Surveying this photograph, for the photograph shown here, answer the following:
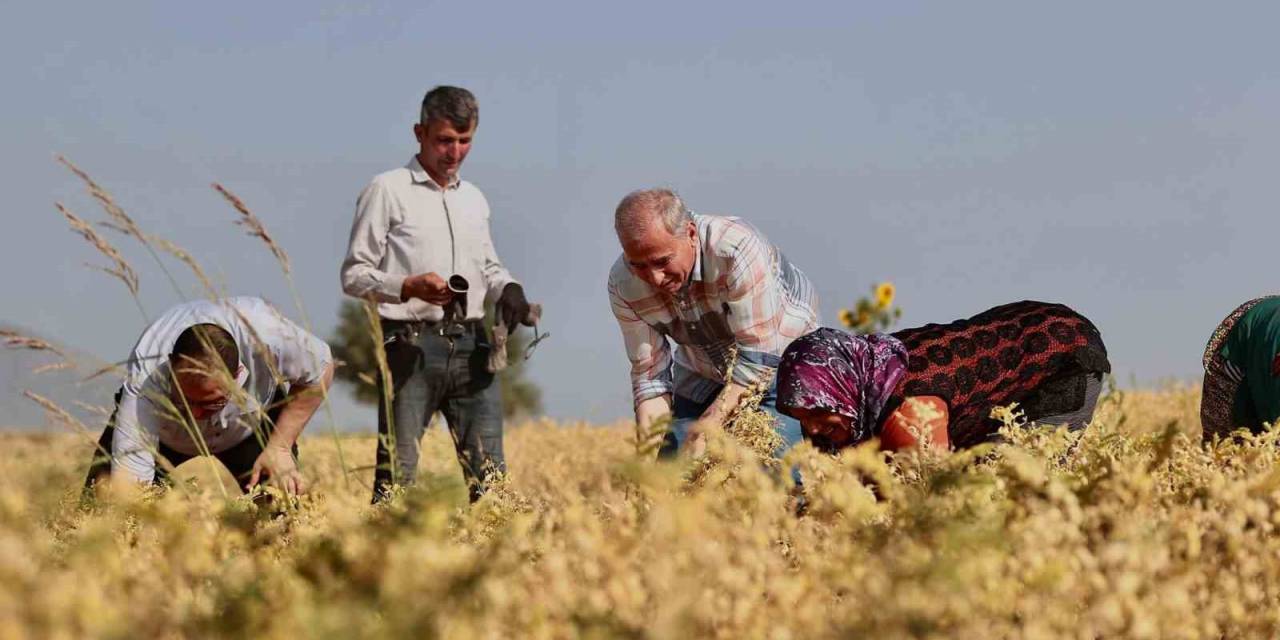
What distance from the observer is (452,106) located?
23.7 ft

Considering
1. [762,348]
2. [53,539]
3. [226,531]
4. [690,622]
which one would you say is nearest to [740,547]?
[690,622]

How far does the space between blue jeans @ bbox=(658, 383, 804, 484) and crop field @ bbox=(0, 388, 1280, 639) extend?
6.24 ft

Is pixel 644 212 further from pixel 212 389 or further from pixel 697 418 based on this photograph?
pixel 212 389

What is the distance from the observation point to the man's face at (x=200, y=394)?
5.14 m

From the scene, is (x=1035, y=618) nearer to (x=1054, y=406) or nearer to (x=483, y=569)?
(x=483, y=569)

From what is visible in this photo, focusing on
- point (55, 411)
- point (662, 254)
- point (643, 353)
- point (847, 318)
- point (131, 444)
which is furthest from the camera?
point (847, 318)

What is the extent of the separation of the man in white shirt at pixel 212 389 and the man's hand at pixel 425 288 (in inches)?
39.7

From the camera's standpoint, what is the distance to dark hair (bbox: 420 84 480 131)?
23.7ft

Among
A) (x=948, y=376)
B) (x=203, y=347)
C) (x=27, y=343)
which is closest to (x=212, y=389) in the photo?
(x=203, y=347)

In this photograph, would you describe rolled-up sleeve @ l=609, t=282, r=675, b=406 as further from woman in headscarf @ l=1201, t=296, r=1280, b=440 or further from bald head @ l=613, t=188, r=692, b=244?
woman in headscarf @ l=1201, t=296, r=1280, b=440

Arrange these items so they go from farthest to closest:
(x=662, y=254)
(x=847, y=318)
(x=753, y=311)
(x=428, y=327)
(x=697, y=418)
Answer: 1. (x=847, y=318)
2. (x=428, y=327)
3. (x=697, y=418)
4. (x=753, y=311)
5. (x=662, y=254)

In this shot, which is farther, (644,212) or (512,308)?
(512,308)

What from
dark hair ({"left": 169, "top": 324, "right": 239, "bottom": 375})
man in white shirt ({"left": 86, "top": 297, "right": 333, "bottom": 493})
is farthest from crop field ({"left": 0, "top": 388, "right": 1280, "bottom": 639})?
man in white shirt ({"left": 86, "top": 297, "right": 333, "bottom": 493})

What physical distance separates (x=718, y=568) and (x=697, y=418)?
13.0 ft
